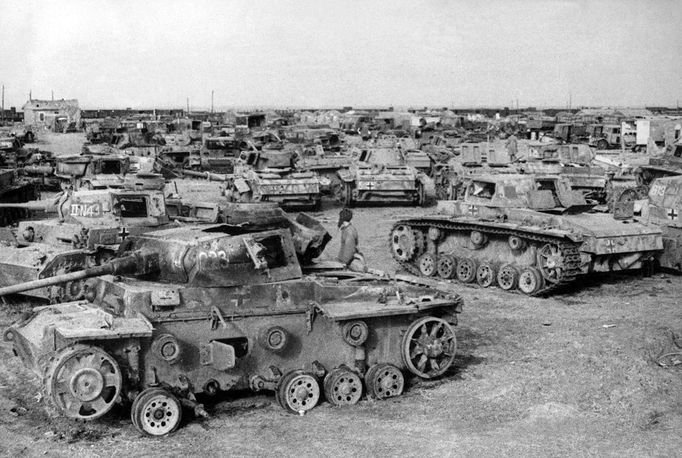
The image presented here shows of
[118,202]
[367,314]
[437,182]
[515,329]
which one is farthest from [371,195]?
[367,314]

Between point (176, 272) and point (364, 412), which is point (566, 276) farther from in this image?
point (176, 272)

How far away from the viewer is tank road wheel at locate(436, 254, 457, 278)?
57.5ft

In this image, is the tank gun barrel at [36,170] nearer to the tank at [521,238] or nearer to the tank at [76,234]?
the tank at [76,234]

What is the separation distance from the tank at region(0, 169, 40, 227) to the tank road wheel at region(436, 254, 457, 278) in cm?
1251

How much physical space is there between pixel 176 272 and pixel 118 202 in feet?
21.4

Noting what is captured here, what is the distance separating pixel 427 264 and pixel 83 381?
10.5 m

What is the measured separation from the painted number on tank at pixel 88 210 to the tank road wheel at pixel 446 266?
6.88 meters

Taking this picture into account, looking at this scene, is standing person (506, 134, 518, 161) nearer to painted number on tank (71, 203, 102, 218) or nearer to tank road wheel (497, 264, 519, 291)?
tank road wheel (497, 264, 519, 291)

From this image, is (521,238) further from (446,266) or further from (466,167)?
(466,167)

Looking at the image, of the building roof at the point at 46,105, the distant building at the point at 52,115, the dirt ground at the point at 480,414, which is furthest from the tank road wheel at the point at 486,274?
the building roof at the point at 46,105

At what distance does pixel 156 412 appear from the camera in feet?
29.5

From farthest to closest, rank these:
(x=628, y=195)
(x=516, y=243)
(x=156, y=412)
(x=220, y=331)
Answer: (x=628, y=195), (x=516, y=243), (x=220, y=331), (x=156, y=412)

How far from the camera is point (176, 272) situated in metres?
9.97

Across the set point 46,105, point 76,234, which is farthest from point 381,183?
point 46,105
